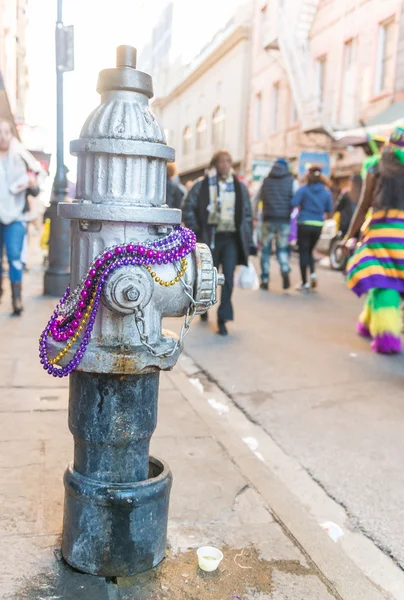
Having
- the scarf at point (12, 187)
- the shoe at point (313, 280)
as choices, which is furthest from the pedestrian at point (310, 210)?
the scarf at point (12, 187)

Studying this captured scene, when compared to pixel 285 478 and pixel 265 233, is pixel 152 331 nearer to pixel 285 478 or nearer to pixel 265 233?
pixel 285 478

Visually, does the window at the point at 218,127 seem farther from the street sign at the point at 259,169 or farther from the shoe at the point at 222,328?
the shoe at the point at 222,328

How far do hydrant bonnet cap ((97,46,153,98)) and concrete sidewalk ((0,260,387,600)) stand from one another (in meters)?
1.71

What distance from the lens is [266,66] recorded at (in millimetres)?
26672

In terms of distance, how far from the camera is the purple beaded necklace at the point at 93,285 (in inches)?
79.6

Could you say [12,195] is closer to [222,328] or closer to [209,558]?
[222,328]

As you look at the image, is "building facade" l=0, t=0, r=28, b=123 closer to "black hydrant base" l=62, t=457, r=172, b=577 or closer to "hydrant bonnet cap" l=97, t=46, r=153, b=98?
"hydrant bonnet cap" l=97, t=46, r=153, b=98

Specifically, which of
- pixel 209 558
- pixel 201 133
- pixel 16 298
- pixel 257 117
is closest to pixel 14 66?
pixel 16 298

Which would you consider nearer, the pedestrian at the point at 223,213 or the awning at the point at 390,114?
the pedestrian at the point at 223,213

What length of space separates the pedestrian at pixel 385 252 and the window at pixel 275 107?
2128cm

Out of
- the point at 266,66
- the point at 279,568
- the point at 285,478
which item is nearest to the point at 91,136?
the point at 279,568

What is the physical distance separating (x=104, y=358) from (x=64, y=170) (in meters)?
7.31

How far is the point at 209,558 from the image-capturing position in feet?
7.61

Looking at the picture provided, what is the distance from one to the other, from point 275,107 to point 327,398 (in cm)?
2360
